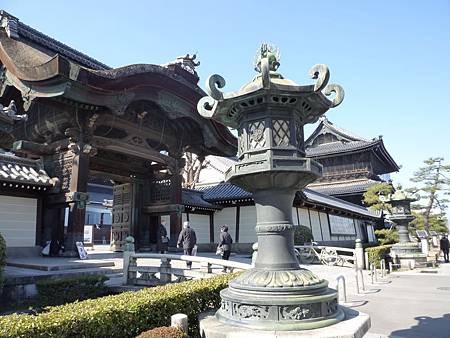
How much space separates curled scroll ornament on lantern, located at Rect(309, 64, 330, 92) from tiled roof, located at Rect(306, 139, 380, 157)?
3337 centimetres

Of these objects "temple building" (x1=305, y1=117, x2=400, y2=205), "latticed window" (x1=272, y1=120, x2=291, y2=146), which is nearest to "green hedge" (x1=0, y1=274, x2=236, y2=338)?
"latticed window" (x1=272, y1=120, x2=291, y2=146)

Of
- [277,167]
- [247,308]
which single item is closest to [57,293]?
[247,308]

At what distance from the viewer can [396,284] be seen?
13117 mm

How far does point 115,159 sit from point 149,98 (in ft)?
14.0

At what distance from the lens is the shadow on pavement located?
6.07 meters

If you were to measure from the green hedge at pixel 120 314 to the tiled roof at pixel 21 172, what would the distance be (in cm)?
860

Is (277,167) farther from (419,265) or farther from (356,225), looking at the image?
(356,225)

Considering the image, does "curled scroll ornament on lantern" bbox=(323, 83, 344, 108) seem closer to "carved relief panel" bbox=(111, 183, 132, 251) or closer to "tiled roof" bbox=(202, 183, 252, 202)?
"carved relief panel" bbox=(111, 183, 132, 251)

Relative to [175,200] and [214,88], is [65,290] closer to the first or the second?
[214,88]

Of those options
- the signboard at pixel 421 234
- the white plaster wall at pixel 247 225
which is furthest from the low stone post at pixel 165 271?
the signboard at pixel 421 234

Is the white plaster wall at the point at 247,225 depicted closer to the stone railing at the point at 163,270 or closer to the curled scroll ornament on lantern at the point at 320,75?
the stone railing at the point at 163,270

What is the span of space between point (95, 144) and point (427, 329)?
11.9 meters

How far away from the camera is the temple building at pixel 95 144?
1198 centimetres

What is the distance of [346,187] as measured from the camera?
37000 millimetres
